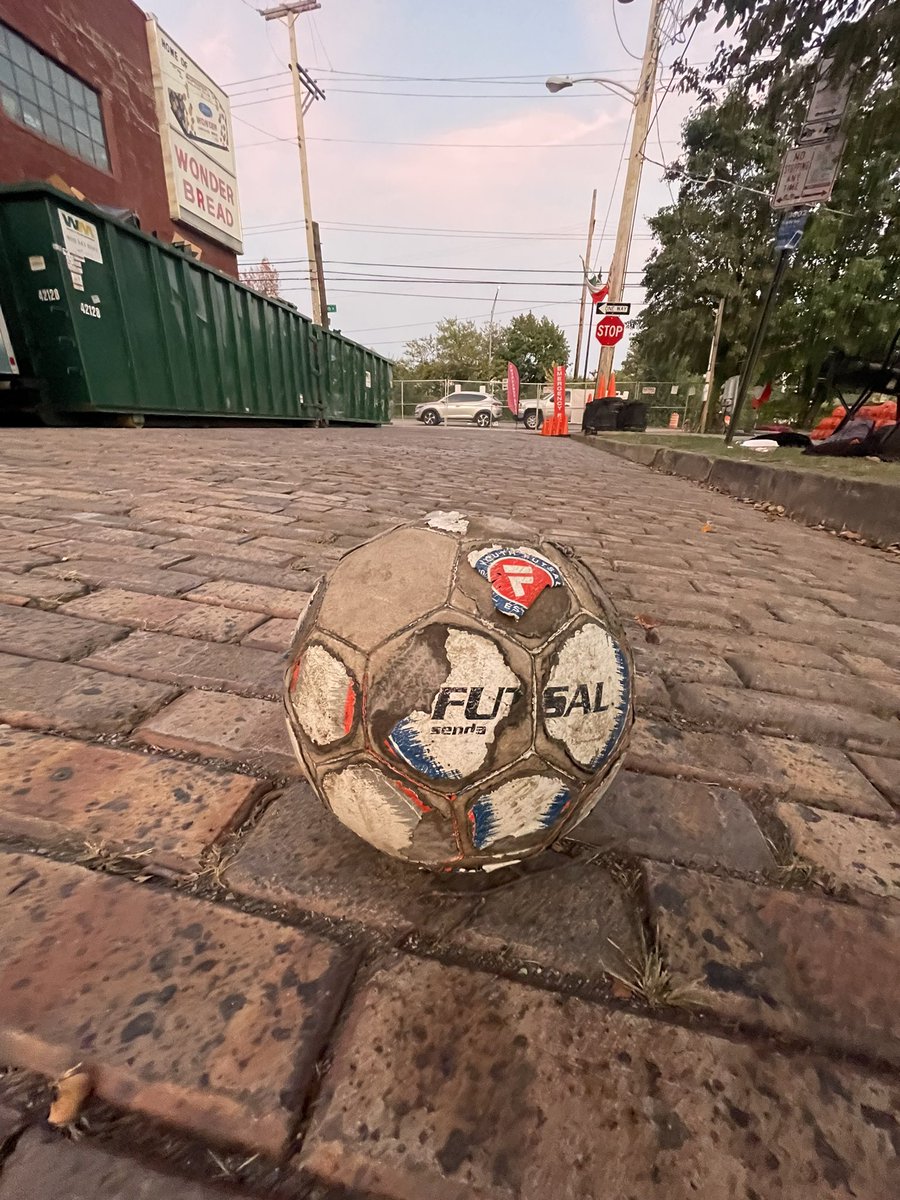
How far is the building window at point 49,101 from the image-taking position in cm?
992

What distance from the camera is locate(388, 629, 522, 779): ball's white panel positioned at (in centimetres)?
102

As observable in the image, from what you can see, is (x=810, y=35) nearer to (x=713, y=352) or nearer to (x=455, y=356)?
(x=713, y=352)

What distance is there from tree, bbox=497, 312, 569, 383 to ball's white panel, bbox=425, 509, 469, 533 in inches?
2237

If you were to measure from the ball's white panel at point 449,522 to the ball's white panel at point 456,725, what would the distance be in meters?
0.36

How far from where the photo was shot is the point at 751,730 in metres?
1.68

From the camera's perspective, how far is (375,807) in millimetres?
1053

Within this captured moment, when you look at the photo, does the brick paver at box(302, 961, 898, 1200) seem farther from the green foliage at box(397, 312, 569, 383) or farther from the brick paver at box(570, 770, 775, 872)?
the green foliage at box(397, 312, 569, 383)

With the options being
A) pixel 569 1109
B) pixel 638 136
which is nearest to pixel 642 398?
pixel 638 136

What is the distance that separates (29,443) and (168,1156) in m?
7.58

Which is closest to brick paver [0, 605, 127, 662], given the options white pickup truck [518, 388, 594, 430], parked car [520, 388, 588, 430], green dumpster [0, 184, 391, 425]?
green dumpster [0, 184, 391, 425]

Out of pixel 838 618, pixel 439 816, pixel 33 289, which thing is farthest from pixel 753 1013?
pixel 33 289

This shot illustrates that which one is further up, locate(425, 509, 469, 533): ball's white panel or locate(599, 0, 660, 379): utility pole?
locate(599, 0, 660, 379): utility pole

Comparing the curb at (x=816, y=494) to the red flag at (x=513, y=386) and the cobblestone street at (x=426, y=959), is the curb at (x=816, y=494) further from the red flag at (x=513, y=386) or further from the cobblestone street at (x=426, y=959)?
the red flag at (x=513, y=386)

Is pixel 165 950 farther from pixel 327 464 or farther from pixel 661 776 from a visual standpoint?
pixel 327 464
